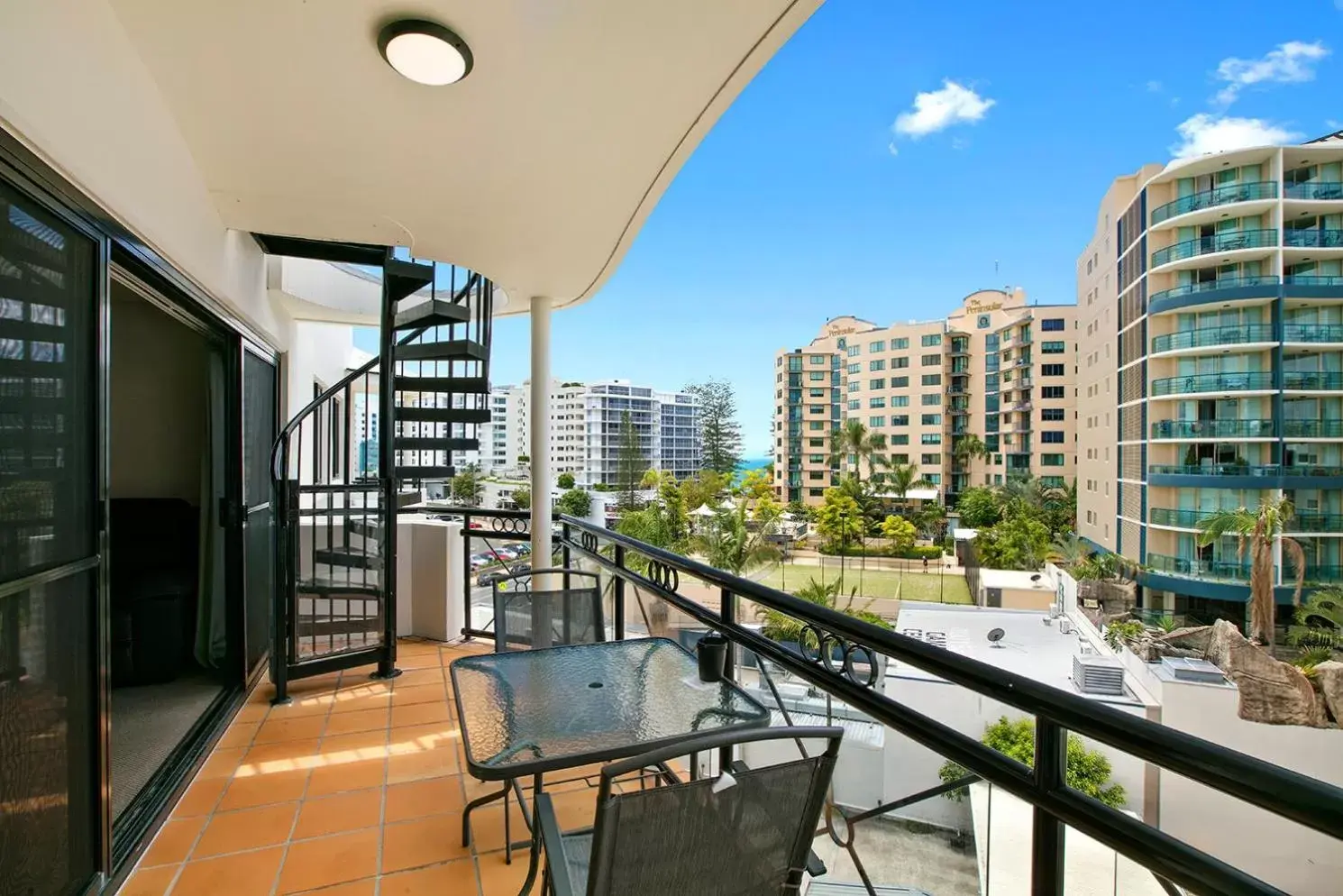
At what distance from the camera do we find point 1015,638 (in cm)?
1459

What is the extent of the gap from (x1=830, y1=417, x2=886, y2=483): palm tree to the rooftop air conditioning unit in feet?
97.4

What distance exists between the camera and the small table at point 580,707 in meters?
1.29

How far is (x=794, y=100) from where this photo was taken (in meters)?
57.6

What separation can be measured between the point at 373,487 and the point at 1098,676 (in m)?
12.1

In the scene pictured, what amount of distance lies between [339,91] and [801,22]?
1.31 metres

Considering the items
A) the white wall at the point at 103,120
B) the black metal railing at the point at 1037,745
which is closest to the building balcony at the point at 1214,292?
the black metal railing at the point at 1037,745

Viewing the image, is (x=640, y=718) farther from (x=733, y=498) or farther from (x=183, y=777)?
(x=733, y=498)

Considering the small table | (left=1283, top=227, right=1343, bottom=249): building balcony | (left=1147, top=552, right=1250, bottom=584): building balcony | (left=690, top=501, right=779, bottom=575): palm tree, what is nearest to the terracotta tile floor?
the small table

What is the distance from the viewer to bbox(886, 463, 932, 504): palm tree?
39.2 metres

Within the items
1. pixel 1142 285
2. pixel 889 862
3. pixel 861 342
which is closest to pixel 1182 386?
pixel 1142 285

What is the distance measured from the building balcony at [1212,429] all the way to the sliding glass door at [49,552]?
97.0 ft

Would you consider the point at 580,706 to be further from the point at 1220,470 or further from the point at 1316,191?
the point at 1316,191

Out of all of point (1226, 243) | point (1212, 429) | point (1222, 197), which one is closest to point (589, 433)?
point (1212, 429)

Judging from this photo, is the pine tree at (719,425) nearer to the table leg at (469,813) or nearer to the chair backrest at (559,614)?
the chair backrest at (559,614)
